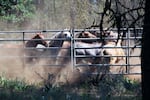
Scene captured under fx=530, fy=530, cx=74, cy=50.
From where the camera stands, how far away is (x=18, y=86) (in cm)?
1202

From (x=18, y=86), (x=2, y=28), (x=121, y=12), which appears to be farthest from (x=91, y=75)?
(x=2, y=28)

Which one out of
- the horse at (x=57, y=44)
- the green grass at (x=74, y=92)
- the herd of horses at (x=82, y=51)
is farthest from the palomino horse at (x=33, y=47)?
the green grass at (x=74, y=92)

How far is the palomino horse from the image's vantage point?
1688cm

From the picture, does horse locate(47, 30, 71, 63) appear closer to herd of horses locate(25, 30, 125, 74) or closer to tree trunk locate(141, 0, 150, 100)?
herd of horses locate(25, 30, 125, 74)

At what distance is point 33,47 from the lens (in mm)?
17328

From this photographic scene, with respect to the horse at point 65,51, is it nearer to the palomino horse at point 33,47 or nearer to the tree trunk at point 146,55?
the palomino horse at point 33,47

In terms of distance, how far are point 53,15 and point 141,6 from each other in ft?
113

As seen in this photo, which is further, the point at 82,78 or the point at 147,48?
the point at 82,78

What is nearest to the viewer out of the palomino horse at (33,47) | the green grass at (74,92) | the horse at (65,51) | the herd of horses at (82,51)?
the green grass at (74,92)

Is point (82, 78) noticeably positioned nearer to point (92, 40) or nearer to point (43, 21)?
point (92, 40)

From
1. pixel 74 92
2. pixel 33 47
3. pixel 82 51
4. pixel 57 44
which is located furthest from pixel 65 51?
pixel 74 92

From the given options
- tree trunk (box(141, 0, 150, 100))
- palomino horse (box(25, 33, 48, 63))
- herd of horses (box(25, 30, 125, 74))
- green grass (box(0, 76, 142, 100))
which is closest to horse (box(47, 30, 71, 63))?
herd of horses (box(25, 30, 125, 74))

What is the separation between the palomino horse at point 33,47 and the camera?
16878 millimetres

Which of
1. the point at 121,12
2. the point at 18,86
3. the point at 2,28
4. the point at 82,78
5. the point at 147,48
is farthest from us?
the point at 2,28
